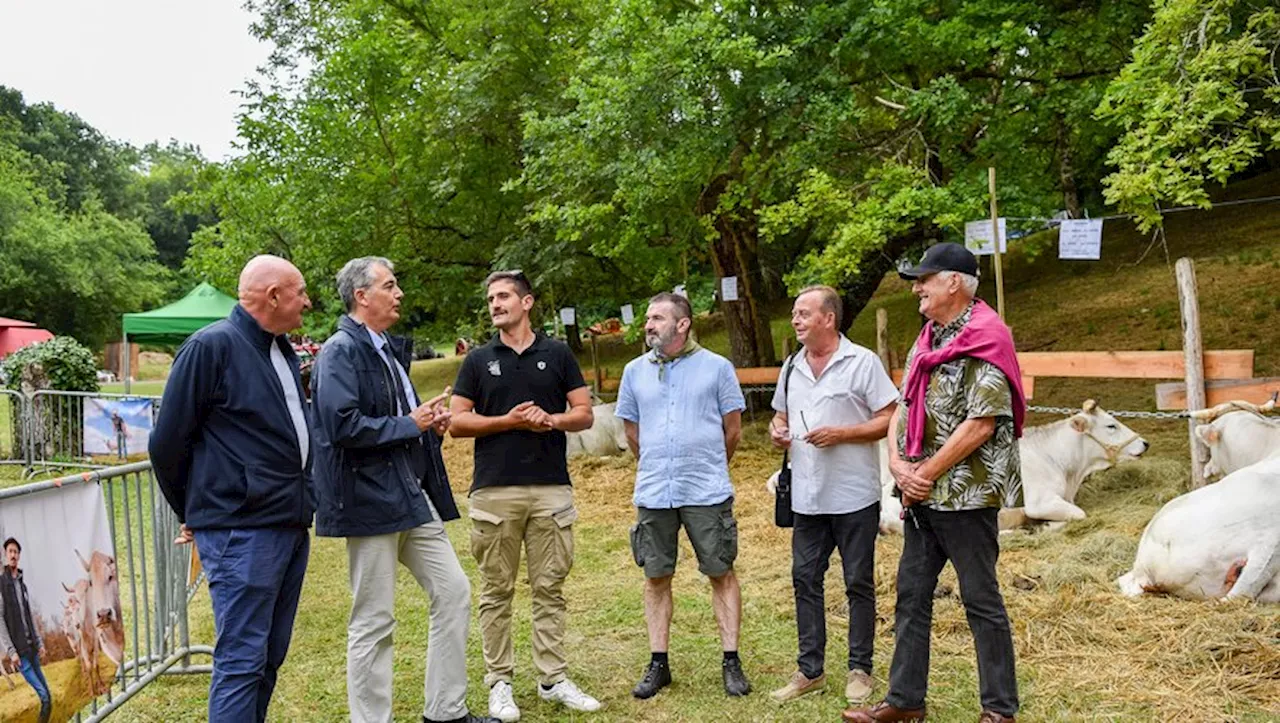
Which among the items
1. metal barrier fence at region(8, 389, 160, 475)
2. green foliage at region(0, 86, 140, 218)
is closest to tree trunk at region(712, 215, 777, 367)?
metal barrier fence at region(8, 389, 160, 475)

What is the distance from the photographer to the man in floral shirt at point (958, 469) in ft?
10.8

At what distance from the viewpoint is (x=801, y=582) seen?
13.3 feet

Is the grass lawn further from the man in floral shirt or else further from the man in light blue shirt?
the man in floral shirt

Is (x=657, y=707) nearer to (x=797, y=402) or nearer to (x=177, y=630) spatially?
(x=797, y=402)

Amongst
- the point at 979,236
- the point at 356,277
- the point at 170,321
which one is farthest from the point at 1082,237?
the point at 170,321

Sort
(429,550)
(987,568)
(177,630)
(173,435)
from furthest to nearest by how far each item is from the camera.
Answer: (177,630) → (429,550) → (987,568) → (173,435)

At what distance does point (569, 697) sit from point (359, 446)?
1.46 meters

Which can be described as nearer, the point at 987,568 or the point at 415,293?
the point at 987,568

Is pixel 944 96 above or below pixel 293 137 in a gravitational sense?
below

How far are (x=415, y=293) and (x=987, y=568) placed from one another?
14.2 m

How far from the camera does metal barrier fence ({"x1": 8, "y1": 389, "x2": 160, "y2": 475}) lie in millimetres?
11523

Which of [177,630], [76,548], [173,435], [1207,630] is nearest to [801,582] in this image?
[1207,630]

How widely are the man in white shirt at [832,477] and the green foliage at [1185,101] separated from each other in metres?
3.50

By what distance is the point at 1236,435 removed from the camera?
21.8 feet
